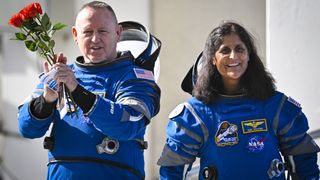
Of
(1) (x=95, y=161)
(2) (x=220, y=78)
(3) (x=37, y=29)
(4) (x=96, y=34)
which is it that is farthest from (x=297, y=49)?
(3) (x=37, y=29)

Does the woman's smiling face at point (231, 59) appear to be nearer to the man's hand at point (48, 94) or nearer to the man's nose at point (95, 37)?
the man's nose at point (95, 37)

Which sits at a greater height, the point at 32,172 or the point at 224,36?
the point at 224,36

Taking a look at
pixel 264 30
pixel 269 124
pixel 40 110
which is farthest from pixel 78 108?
pixel 264 30

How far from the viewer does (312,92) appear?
116 inches

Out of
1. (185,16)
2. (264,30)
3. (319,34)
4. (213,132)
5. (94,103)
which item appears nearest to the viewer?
(94,103)

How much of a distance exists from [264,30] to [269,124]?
5.07ft

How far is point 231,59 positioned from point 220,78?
0.11m

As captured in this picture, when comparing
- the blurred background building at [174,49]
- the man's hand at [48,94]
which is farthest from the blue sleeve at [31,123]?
the blurred background building at [174,49]

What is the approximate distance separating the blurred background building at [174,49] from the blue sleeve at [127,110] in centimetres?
97

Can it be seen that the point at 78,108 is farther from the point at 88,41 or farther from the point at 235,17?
the point at 235,17

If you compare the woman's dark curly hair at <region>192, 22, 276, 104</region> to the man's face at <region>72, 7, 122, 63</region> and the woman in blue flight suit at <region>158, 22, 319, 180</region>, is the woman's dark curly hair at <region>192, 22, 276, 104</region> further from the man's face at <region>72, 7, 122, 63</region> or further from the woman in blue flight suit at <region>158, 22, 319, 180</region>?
the man's face at <region>72, 7, 122, 63</region>

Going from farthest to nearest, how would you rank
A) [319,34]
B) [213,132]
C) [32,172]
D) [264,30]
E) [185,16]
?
1. [32,172]
2. [185,16]
3. [264,30]
4. [319,34]
5. [213,132]

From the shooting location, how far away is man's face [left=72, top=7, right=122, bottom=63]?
86.8 inches

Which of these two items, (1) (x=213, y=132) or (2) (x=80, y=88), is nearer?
(2) (x=80, y=88)
